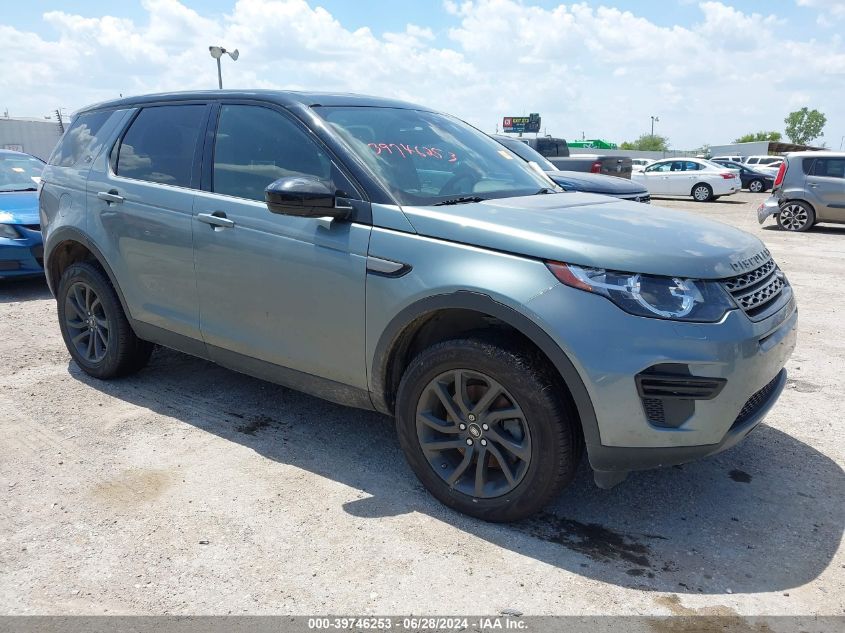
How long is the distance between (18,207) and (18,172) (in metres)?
1.39

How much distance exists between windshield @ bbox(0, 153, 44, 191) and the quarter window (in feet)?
19.4

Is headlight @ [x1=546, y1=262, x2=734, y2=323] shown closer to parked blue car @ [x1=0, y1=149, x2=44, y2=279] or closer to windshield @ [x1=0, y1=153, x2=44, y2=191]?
parked blue car @ [x1=0, y1=149, x2=44, y2=279]

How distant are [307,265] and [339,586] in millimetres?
1464

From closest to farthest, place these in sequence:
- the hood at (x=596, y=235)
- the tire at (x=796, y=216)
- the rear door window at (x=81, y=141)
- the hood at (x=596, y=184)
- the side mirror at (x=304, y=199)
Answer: the hood at (x=596, y=235) < the side mirror at (x=304, y=199) < the rear door window at (x=81, y=141) < the hood at (x=596, y=184) < the tire at (x=796, y=216)

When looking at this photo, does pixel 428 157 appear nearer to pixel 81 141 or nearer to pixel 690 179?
pixel 81 141

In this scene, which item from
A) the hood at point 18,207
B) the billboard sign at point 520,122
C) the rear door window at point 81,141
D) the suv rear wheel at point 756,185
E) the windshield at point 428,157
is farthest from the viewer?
the billboard sign at point 520,122

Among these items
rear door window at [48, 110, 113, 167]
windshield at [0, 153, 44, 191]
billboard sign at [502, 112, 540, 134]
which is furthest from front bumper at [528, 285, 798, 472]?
billboard sign at [502, 112, 540, 134]

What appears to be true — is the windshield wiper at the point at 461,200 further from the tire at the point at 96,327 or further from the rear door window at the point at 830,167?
the rear door window at the point at 830,167

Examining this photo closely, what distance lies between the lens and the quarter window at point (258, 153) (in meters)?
3.50

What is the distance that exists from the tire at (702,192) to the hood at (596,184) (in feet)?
53.5

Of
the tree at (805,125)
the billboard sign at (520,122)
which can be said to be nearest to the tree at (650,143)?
the tree at (805,125)

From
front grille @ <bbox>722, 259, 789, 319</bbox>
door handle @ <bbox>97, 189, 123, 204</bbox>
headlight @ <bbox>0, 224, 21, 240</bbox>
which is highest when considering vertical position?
door handle @ <bbox>97, 189, 123, 204</bbox>

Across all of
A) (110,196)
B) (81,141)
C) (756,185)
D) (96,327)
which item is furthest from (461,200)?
(756,185)

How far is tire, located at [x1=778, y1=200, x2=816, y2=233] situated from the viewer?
531 inches
